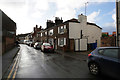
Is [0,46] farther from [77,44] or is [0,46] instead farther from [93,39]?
[93,39]

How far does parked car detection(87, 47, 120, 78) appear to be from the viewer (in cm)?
448

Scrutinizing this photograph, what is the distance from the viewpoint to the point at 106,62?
487 cm

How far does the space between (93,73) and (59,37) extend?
1635 centimetres

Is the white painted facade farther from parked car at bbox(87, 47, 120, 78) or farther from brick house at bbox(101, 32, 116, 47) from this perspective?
parked car at bbox(87, 47, 120, 78)

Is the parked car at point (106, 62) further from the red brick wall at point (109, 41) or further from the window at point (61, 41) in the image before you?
the window at point (61, 41)

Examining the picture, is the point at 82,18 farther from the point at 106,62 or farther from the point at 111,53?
the point at 106,62

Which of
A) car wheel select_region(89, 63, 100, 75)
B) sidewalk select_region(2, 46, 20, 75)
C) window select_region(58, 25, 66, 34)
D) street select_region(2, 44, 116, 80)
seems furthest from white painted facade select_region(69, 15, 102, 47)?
car wheel select_region(89, 63, 100, 75)

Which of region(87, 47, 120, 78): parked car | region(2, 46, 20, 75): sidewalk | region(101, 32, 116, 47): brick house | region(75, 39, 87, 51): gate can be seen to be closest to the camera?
→ region(87, 47, 120, 78): parked car

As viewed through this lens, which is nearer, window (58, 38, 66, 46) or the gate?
the gate

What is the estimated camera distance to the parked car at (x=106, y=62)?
4.48 m

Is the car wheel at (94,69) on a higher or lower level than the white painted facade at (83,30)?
lower

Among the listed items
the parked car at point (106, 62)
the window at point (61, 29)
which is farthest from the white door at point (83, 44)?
the parked car at point (106, 62)

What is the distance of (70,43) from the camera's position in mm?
18031

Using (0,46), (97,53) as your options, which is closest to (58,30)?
(0,46)
